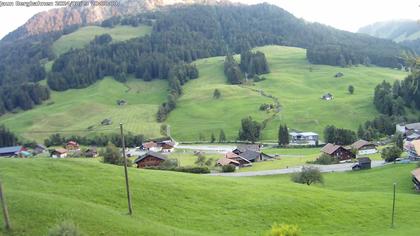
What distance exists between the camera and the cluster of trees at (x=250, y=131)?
13875 centimetres

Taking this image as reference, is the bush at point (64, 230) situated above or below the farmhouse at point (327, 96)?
above

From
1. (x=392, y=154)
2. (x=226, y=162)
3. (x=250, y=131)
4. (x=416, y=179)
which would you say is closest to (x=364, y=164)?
(x=392, y=154)

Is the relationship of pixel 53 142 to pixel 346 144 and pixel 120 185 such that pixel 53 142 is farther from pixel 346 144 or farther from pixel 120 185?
pixel 120 185

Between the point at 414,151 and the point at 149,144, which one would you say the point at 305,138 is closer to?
the point at 414,151

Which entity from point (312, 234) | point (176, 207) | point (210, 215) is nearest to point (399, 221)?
point (312, 234)

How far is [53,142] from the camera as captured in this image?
156 m

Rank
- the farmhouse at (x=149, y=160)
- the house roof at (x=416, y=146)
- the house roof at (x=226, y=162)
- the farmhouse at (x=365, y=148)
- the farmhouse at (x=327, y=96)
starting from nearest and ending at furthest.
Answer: the house roof at (x=416, y=146)
the house roof at (x=226, y=162)
the farmhouse at (x=149, y=160)
the farmhouse at (x=365, y=148)
the farmhouse at (x=327, y=96)

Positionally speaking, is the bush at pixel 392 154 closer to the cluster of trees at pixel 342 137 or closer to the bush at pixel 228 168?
the bush at pixel 228 168

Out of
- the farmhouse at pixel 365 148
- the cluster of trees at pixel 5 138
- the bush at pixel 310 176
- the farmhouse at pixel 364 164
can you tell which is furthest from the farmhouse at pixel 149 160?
the cluster of trees at pixel 5 138

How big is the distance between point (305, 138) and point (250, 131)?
58.2ft

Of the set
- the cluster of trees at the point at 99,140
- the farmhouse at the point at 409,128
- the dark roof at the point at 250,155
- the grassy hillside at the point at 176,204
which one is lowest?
the cluster of trees at the point at 99,140

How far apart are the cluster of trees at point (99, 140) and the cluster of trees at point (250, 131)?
35.2m

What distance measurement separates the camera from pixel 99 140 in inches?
5861

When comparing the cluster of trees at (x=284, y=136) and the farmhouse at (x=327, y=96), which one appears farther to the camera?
the farmhouse at (x=327, y=96)
